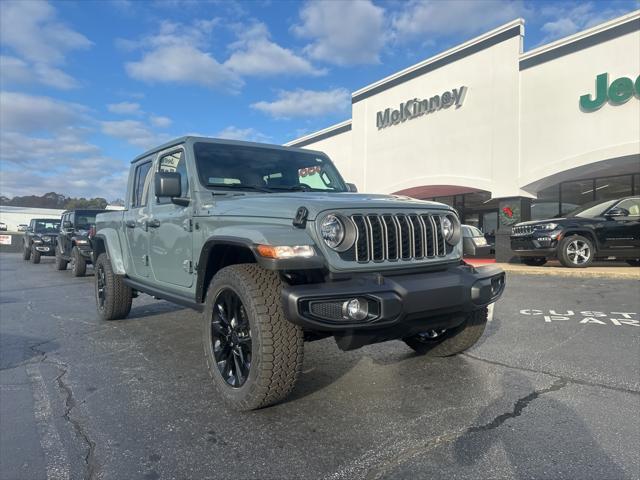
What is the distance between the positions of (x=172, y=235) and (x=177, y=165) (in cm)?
70

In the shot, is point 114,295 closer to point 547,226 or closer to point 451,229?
point 451,229

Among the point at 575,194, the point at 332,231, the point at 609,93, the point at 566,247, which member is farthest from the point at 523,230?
the point at 332,231

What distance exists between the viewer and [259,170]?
14.1 ft

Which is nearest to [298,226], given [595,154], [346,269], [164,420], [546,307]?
[346,269]

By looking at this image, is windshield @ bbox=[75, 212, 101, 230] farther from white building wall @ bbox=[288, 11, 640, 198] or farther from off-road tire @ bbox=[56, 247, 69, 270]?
white building wall @ bbox=[288, 11, 640, 198]

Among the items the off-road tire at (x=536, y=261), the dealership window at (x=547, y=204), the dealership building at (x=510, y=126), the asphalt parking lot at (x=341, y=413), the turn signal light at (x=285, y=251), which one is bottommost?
the asphalt parking lot at (x=341, y=413)

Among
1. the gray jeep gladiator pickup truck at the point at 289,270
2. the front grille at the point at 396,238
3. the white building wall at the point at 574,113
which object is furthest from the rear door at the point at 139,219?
the white building wall at the point at 574,113

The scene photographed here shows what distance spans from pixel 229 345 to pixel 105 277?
129 inches

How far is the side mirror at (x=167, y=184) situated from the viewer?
12.3ft

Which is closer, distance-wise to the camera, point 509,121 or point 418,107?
point 509,121

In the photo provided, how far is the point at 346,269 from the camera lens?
2.86 metres

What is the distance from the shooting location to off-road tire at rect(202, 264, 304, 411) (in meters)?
2.73

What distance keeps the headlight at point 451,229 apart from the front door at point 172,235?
2047 millimetres

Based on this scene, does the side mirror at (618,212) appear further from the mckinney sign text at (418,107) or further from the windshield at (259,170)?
the windshield at (259,170)
